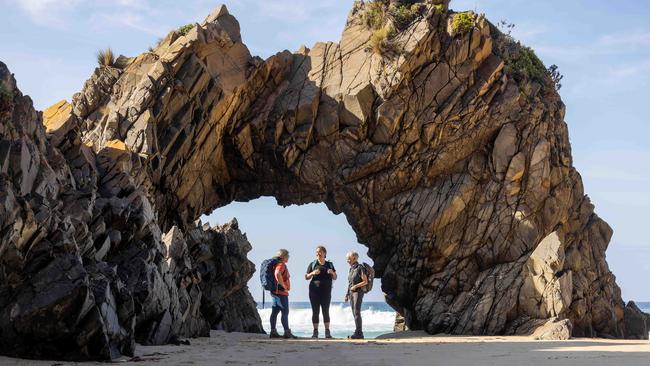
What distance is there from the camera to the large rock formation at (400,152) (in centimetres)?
2519

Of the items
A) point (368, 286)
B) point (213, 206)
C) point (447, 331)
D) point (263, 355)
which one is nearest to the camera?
point (263, 355)

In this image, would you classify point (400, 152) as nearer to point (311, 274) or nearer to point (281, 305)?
point (311, 274)

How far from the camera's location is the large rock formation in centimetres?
2519

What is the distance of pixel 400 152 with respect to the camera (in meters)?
27.0

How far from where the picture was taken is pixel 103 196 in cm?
1797

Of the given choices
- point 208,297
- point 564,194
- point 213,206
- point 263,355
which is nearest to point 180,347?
point 263,355

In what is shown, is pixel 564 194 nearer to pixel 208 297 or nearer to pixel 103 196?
pixel 208 297

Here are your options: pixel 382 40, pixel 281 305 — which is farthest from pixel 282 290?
pixel 382 40

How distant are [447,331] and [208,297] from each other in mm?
9439

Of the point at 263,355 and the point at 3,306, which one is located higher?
the point at 3,306

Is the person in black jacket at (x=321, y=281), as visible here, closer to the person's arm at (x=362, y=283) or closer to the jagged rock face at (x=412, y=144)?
the person's arm at (x=362, y=283)

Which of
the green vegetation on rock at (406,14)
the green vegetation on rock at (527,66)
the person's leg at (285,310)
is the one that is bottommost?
the person's leg at (285,310)

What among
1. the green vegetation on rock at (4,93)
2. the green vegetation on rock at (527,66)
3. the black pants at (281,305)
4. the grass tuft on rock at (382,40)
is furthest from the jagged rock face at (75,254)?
the green vegetation on rock at (527,66)

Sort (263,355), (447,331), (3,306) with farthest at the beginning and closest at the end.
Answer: (447,331), (263,355), (3,306)
